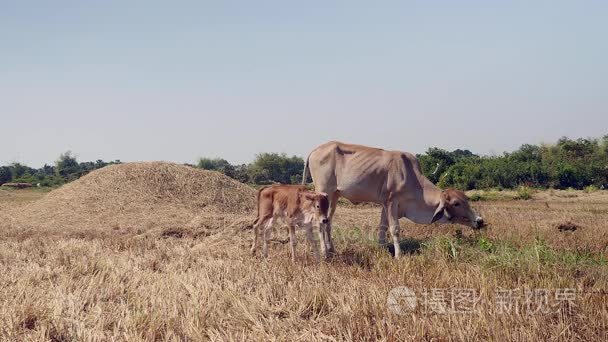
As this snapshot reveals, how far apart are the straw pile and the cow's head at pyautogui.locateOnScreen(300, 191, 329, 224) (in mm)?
4088

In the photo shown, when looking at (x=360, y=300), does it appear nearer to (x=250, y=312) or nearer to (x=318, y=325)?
(x=318, y=325)

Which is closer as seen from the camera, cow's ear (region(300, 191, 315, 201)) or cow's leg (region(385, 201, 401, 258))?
cow's ear (region(300, 191, 315, 201))

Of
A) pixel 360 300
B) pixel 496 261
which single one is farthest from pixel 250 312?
pixel 496 261

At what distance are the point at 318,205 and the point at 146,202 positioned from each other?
897cm

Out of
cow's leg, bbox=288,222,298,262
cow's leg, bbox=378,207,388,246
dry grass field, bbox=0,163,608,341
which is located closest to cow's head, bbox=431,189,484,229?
dry grass field, bbox=0,163,608,341

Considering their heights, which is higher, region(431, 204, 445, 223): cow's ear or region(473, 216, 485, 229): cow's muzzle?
region(431, 204, 445, 223): cow's ear

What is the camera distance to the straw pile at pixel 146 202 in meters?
13.4

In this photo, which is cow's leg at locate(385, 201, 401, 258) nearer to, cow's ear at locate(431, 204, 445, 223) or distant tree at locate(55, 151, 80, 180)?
cow's ear at locate(431, 204, 445, 223)

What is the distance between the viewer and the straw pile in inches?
528

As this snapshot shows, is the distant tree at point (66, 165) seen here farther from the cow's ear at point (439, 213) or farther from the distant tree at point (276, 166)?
the cow's ear at point (439, 213)

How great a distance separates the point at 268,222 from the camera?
915 centimetres

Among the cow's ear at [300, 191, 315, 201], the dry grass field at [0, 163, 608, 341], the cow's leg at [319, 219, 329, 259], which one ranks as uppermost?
the cow's ear at [300, 191, 315, 201]

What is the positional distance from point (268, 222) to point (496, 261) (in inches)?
145

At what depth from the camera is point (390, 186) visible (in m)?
9.30
